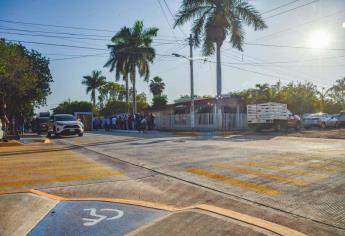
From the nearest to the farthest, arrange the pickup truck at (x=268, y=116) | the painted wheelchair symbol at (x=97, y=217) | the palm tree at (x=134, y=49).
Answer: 1. the painted wheelchair symbol at (x=97, y=217)
2. the pickup truck at (x=268, y=116)
3. the palm tree at (x=134, y=49)

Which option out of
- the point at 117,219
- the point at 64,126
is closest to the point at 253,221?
the point at 117,219

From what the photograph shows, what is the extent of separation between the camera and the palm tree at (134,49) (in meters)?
44.6

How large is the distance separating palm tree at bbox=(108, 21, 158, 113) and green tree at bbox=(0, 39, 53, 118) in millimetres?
11346

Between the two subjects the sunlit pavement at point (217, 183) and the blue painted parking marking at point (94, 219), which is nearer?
the blue painted parking marking at point (94, 219)

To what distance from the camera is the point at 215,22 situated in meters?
29.9

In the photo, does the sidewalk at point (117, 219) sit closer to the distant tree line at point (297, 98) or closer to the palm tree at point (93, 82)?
the distant tree line at point (297, 98)

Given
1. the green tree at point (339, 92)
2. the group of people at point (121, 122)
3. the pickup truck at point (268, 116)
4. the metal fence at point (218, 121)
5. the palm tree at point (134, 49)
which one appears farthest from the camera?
the green tree at point (339, 92)

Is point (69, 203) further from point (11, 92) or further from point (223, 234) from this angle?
point (11, 92)

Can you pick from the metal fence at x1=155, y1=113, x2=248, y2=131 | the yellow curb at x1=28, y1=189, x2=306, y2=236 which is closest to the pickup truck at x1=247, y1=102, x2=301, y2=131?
the metal fence at x1=155, y1=113, x2=248, y2=131

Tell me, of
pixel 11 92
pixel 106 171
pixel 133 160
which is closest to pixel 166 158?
pixel 133 160

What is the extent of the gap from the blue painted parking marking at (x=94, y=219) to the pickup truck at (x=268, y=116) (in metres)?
23.1

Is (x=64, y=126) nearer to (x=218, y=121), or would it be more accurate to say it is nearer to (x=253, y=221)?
(x=218, y=121)

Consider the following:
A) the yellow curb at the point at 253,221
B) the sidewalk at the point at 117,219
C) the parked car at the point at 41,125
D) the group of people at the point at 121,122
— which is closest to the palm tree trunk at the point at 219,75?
the group of people at the point at 121,122

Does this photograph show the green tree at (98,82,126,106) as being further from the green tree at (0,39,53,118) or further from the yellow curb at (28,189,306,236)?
the yellow curb at (28,189,306,236)
